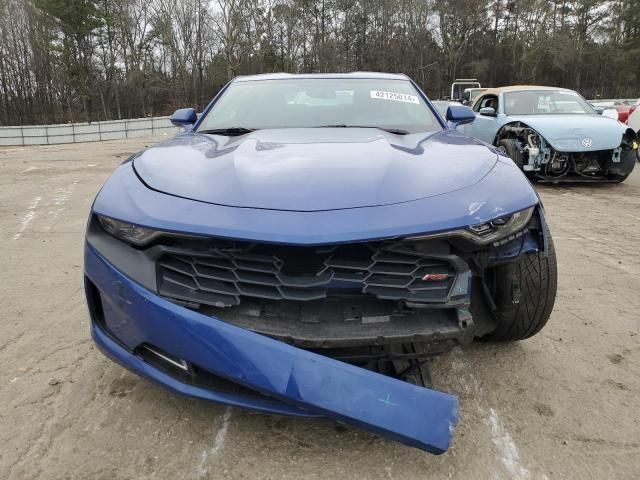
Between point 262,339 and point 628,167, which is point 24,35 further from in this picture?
point 262,339

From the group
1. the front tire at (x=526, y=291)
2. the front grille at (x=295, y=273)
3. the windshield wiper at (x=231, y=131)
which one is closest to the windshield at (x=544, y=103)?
the windshield wiper at (x=231, y=131)

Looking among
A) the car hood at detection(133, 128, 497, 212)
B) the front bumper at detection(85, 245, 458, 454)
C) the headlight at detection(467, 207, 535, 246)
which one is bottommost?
the front bumper at detection(85, 245, 458, 454)

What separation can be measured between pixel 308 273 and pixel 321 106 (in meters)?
1.69

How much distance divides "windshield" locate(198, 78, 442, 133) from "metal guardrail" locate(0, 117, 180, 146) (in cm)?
1770

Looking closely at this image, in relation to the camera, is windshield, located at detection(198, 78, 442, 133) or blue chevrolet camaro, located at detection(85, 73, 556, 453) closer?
blue chevrolet camaro, located at detection(85, 73, 556, 453)

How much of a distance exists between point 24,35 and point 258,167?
45.4 m

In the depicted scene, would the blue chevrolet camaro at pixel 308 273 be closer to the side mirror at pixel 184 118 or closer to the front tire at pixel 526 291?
the front tire at pixel 526 291

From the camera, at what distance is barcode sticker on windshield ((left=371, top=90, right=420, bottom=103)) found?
329 centimetres

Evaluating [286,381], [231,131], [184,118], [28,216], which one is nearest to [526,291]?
[286,381]

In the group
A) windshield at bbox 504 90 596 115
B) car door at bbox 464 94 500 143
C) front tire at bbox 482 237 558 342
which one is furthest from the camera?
car door at bbox 464 94 500 143

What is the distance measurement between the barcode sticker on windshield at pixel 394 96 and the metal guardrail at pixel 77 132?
17982 mm

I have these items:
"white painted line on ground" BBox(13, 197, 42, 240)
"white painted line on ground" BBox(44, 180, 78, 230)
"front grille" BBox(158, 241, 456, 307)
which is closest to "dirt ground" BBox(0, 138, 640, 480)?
"front grille" BBox(158, 241, 456, 307)

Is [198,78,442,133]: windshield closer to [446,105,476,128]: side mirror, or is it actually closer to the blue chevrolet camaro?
[446,105,476,128]: side mirror

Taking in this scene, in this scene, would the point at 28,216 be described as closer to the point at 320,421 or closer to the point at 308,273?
the point at 308,273
